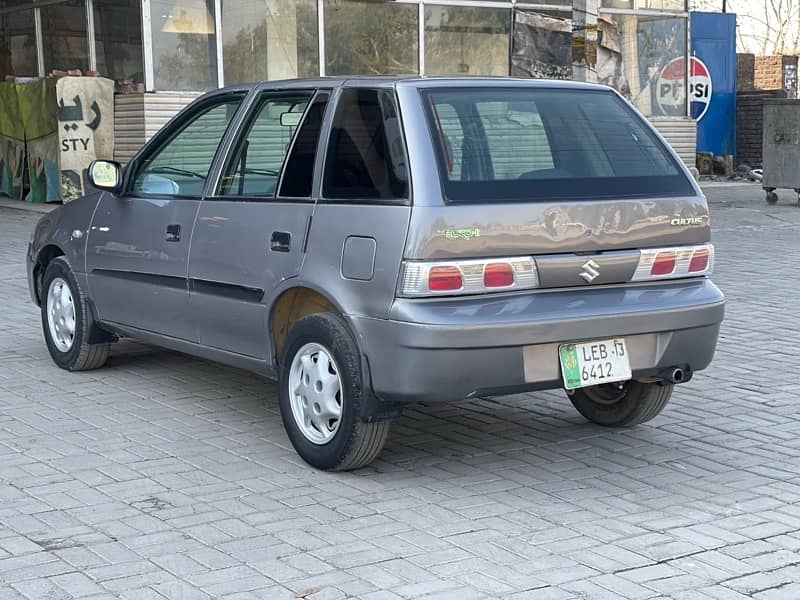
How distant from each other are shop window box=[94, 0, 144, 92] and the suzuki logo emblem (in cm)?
1221

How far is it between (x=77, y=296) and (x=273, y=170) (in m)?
1.99

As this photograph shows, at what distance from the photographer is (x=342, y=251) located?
17.5ft

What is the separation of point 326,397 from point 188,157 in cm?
186

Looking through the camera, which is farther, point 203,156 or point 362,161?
point 203,156

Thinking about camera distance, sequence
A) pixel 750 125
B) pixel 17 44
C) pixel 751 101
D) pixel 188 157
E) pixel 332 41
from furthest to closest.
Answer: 1. pixel 750 125
2. pixel 751 101
3. pixel 17 44
4. pixel 332 41
5. pixel 188 157

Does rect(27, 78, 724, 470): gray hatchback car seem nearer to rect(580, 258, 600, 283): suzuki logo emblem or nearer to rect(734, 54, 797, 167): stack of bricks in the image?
rect(580, 258, 600, 283): suzuki logo emblem

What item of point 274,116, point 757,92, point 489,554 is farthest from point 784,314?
point 757,92

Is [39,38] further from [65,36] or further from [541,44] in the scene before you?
[541,44]

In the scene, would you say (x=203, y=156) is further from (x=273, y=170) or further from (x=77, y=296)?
(x=77, y=296)

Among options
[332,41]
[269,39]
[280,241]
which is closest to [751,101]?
[332,41]

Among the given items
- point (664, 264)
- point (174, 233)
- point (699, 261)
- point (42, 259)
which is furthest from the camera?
point (42, 259)

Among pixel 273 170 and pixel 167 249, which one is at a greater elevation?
pixel 273 170

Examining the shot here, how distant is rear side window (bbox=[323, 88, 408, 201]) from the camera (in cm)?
523

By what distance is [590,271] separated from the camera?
5352mm
